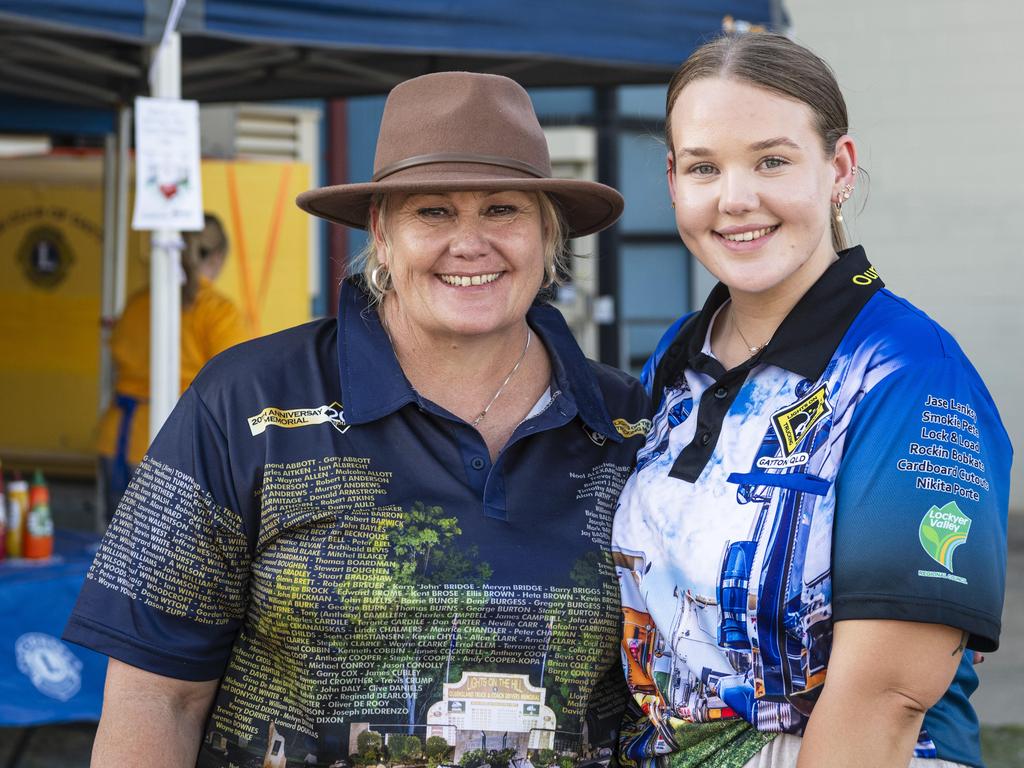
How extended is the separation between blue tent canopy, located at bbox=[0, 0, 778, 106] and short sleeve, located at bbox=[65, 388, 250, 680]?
2273 mm

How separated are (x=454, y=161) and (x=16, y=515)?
270 centimetres

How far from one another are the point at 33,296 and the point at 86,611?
908cm

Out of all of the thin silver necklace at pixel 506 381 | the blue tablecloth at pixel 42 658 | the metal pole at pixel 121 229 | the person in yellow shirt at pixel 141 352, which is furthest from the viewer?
the metal pole at pixel 121 229

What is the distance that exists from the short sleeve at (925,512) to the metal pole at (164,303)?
293 centimetres

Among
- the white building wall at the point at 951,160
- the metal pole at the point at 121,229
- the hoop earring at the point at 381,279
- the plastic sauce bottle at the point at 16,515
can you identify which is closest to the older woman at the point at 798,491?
the hoop earring at the point at 381,279

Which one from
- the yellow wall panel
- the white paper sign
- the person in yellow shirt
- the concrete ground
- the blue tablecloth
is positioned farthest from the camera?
the yellow wall panel

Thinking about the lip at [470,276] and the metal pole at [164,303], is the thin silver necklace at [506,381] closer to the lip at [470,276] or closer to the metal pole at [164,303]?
the lip at [470,276]

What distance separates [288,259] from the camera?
9.47m

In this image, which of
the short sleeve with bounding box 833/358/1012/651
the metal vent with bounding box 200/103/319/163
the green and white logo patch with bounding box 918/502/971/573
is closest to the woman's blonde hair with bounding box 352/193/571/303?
the short sleeve with bounding box 833/358/1012/651

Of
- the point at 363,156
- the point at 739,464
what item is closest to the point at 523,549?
the point at 739,464

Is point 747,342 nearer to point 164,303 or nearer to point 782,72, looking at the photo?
point 782,72

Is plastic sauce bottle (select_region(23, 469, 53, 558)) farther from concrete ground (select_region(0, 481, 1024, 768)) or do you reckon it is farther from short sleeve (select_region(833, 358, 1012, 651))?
short sleeve (select_region(833, 358, 1012, 651))

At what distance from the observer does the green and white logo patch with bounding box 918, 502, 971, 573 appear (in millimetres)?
1662

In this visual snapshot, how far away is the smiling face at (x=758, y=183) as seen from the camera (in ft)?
6.34
